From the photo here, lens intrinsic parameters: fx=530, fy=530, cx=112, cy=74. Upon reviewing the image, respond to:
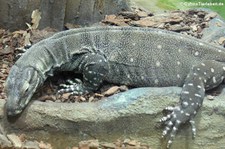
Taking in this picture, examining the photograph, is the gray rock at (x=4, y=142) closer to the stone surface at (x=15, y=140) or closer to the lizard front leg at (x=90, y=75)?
the stone surface at (x=15, y=140)

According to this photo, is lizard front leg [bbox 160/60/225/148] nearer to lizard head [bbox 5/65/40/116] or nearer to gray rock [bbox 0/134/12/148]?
lizard head [bbox 5/65/40/116]

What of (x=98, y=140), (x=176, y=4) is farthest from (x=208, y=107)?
(x=176, y=4)

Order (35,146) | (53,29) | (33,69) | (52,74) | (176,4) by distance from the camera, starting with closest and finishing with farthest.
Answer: (35,146) < (33,69) < (52,74) < (53,29) < (176,4)

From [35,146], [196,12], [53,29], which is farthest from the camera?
[196,12]

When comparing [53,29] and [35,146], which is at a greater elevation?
[53,29]

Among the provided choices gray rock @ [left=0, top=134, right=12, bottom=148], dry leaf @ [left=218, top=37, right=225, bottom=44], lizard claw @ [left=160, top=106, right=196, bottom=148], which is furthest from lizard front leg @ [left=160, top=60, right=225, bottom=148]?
gray rock @ [left=0, top=134, right=12, bottom=148]

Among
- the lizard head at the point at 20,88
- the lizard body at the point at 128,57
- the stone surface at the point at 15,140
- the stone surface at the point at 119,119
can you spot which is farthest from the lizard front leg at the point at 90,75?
the stone surface at the point at 15,140

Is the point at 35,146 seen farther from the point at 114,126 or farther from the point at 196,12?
the point at 196,12
